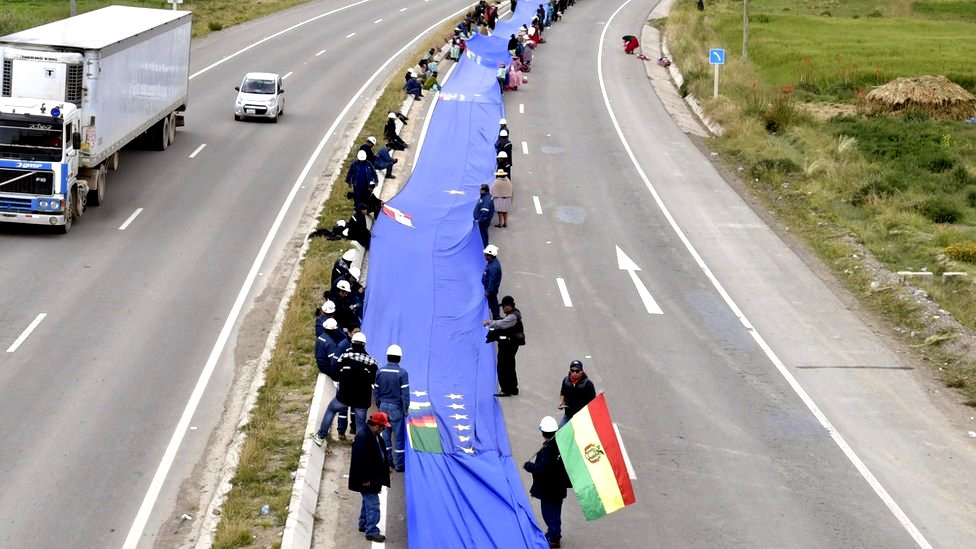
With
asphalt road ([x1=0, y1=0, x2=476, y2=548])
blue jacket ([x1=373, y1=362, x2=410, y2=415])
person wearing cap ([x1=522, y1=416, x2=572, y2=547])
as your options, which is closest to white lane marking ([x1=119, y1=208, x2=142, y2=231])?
asphalt road ([x1=0, y1=0, x2=476, y2=548])

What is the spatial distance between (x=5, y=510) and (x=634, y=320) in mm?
12677

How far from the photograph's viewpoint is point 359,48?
189ft

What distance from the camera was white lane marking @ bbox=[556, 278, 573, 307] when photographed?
24.5 metres

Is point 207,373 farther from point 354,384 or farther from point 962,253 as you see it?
point 962,253

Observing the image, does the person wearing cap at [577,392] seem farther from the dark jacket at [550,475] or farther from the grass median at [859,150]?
the grass median at [859,150]

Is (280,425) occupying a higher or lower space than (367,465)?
lower

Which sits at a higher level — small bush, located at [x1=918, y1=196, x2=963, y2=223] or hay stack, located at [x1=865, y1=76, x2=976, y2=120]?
hay stack, located at [x1=865, y1=76, x2=976, y2=120]

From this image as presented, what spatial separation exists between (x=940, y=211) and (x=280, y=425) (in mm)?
22155

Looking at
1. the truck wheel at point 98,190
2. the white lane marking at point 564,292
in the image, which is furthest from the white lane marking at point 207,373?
the white lane marking at point 564,292

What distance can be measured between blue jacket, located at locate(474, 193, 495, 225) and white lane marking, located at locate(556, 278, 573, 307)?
2.19 metres

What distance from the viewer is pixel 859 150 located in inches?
1625

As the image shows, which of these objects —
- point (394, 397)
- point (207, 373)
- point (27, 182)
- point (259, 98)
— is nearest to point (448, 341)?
point (207, 373)

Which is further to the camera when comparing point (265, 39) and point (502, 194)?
point (265, 39)

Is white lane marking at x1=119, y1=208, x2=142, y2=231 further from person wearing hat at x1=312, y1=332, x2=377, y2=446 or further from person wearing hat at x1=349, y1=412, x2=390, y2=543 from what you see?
person wearing hat at x1=349, y1=412, x2=390, y2=543
